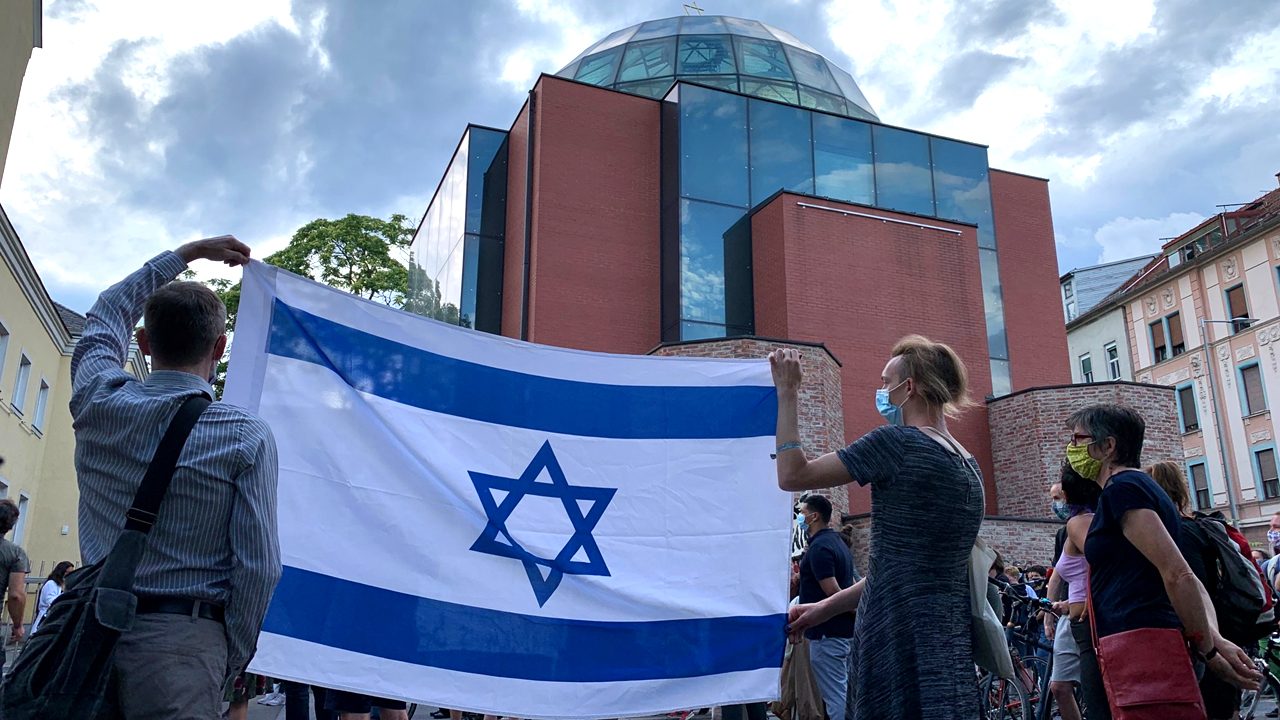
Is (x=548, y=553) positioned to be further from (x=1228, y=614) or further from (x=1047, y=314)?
(x=1047, y=314)

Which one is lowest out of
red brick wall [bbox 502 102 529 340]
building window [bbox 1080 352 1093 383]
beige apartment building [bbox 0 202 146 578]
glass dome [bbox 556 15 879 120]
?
beige apartment building [bbox 0 202 146 578]

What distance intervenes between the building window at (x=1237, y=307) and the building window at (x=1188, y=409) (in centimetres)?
386

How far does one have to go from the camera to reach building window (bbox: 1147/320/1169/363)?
47875 millimetres

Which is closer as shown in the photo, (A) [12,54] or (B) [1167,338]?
(A) [12,54]

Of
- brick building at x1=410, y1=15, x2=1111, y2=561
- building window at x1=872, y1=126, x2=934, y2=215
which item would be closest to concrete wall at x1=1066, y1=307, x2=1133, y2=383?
brick building at x1=410, y1=15, x2=1111, y2=561

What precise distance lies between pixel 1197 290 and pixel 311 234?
38.7 metres

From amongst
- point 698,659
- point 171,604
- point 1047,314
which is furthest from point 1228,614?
point 1047,314

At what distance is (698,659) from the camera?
476 centimetres

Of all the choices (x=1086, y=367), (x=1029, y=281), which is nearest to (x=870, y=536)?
(x=1029, y=281)

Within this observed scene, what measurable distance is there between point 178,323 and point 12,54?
686 inches

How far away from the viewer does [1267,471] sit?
4084cm

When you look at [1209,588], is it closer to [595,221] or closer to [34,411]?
[595,221]

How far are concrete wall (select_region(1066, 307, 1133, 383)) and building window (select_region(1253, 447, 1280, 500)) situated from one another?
8482mm

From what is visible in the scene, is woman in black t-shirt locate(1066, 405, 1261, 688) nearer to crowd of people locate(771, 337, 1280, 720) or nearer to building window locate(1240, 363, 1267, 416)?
crowd of people locate(771, 337, 1280, 720)
